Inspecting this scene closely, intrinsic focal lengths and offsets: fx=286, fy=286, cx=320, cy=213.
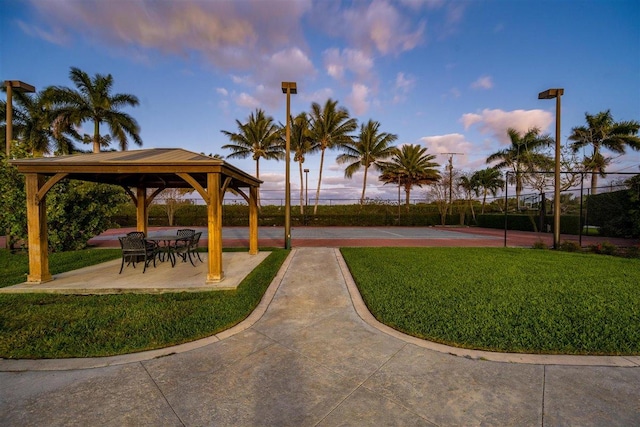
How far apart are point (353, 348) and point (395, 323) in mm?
1071

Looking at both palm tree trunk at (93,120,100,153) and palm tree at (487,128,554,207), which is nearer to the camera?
palm tree trunk at (93,120,100,153)

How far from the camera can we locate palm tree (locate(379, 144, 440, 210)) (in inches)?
1441

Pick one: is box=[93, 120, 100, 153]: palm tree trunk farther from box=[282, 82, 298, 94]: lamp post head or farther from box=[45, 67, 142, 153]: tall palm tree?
box=[282, 82, 298, 94]: lamp post head

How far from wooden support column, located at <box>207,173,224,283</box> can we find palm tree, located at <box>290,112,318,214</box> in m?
26.4

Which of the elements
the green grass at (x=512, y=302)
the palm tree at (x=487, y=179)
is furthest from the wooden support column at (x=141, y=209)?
the palm tree at (x=487, y=179)

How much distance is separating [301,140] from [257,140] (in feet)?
16.5

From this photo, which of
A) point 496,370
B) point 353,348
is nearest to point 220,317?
point 353,348

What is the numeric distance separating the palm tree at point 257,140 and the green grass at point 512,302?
84.3 feet

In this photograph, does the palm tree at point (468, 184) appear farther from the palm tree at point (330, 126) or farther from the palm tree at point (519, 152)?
the palm tree at point (330, 126)

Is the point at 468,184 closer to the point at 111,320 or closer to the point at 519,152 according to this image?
the point at 519,152

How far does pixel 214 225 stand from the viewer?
688 centimetres

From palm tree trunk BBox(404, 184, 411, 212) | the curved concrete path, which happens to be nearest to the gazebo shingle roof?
the curved concrete path

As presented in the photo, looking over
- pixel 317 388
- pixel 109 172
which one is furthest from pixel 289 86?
pixel 317 388

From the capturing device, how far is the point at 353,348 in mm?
3906
